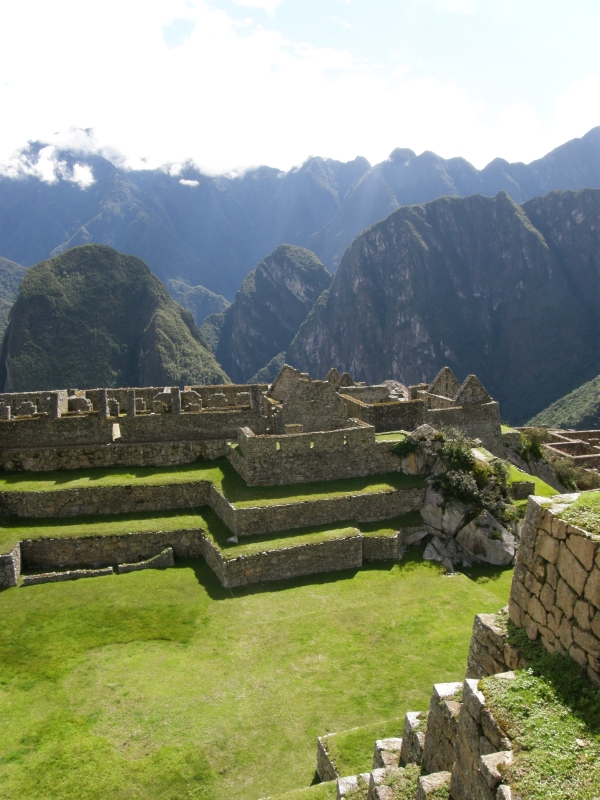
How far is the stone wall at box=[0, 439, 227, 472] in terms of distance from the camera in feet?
56.7

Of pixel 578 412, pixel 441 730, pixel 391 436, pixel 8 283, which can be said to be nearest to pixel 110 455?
pixel 391 436

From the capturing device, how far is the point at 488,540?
15023 millimetres

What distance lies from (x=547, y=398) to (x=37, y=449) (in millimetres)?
146041

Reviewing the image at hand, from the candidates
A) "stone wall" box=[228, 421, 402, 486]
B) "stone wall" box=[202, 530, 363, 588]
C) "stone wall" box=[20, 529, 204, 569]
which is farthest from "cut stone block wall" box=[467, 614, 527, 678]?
"stone wall" box=[228, 421, 402, 486]

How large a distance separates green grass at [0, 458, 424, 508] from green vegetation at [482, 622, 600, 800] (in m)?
10.5

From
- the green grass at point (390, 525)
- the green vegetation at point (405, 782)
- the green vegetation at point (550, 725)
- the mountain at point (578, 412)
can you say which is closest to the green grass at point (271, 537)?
the green grass at point (390, 525)

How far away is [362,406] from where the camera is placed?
19922 millimetres

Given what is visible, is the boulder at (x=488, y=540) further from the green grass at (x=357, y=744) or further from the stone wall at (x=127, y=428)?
the stone wall at (x=127, y=428)

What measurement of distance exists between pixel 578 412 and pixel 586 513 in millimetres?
106391

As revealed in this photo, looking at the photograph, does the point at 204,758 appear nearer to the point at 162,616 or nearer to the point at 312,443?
the point at 162,616

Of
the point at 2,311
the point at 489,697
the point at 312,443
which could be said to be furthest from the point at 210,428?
the point at 2,311

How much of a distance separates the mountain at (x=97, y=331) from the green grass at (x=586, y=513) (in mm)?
101363

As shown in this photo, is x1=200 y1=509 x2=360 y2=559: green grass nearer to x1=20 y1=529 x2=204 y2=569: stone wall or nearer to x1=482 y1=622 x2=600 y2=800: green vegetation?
x1=20 y1=529 x2=204 y2=569: stone wall

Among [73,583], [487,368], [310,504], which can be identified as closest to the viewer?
[73,583]
